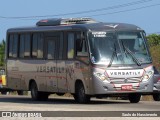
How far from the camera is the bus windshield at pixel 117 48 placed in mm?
28553

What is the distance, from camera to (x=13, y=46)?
34688mm

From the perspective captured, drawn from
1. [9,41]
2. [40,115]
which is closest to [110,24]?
[9,41]

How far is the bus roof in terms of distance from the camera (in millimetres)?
29359

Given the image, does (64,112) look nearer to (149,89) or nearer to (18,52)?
(149,89)

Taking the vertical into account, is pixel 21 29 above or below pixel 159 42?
above

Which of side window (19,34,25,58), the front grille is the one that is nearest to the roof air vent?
side window (19,34,25,58)

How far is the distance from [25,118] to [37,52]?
12.4 m

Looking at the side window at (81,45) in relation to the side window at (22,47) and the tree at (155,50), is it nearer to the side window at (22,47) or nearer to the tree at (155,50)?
the side window at (22,47)

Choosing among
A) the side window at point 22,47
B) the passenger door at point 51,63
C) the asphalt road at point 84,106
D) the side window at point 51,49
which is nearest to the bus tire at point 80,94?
the asphalt road at point 84,106

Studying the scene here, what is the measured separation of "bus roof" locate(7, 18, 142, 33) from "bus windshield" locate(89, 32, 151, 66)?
1.02 feet

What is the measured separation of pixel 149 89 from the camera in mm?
29078

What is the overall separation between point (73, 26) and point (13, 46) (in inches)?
218

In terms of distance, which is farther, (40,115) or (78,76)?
(78,76)

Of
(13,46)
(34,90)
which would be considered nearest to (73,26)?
(34,90)
